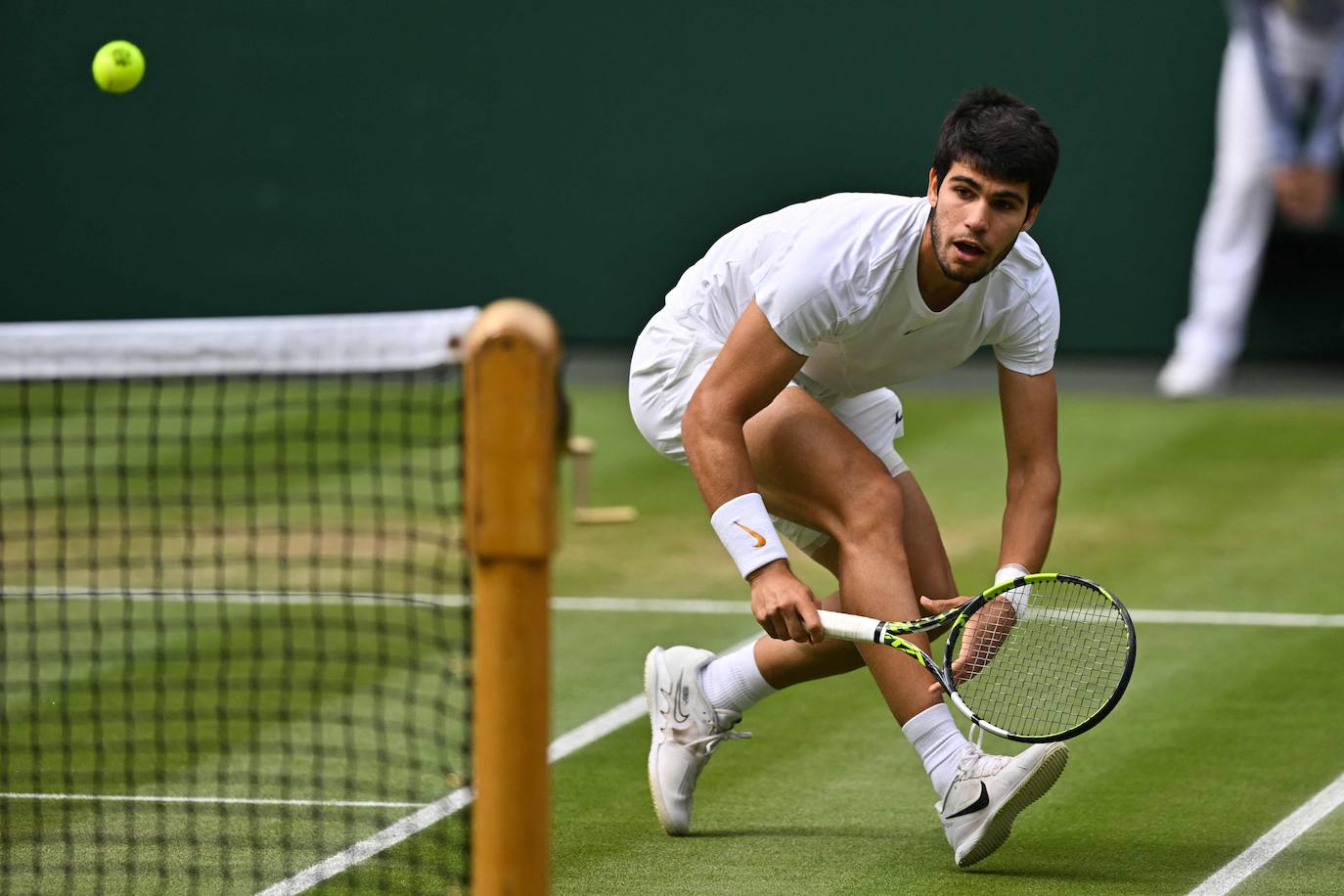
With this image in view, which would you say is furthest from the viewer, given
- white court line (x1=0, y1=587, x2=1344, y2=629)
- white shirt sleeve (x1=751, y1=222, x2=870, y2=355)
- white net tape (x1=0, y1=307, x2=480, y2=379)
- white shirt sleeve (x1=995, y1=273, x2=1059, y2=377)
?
white court line (x1=0, y1=587, x2=1344, y2=629)

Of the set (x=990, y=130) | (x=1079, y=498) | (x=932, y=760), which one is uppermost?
(x=990, y=130)

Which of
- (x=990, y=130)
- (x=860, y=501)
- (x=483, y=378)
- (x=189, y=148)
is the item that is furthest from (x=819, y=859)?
(x=189, y=148)

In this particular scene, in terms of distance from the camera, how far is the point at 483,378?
9.33ft

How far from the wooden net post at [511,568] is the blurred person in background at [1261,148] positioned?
319 inches

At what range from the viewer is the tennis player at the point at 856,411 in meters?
4.04

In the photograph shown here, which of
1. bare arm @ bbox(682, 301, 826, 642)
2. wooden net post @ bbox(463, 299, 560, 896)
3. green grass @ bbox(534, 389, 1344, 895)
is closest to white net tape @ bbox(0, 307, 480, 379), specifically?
wooden net post @ bbox(463, 299, 560, 896)

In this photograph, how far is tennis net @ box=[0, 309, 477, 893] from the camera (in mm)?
3521

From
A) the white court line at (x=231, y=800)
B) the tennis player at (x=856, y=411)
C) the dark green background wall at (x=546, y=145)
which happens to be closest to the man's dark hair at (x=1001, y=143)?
the tennis player at (x=856, y=411)

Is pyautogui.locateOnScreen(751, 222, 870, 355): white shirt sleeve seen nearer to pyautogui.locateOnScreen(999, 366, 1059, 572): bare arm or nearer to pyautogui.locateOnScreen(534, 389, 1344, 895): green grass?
pyautogui.locateOnScreen(999, 366, 1059, 572): bare arm

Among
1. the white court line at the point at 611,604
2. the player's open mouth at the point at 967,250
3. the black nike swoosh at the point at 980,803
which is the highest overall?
the player's open mouth at the point at 967,250

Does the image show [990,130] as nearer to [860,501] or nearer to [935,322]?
[935,322]

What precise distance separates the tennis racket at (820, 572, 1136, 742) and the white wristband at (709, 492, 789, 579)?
17 centimetres

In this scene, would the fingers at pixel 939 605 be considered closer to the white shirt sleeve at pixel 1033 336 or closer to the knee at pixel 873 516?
the knee at pixel 873 516

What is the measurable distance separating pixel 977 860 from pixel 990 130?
4.77ft
